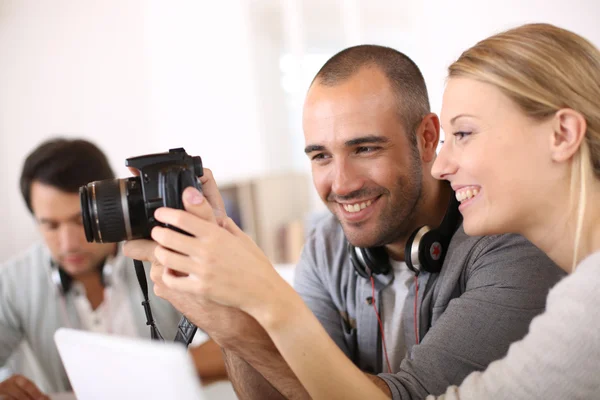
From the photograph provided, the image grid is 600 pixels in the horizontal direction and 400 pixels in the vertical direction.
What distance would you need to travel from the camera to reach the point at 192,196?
94 centimetres

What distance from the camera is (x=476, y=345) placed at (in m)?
1.13

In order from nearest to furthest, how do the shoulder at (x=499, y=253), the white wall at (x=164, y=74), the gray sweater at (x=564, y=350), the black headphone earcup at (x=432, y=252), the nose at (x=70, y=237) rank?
Answer: the gray sweater at (x=564, y=350) → the shoulder at (x=499, y=253) → the black headphone earcup at (x=432, y=252) → the nose at (x=70, y=237) → the white wall at (x=164, y=74)

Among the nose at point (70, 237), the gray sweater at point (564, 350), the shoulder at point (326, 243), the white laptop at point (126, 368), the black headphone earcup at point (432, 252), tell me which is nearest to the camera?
the white laptop at point (126, 368)

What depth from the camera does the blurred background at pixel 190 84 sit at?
4191mm

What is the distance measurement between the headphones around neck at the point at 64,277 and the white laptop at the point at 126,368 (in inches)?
41.5

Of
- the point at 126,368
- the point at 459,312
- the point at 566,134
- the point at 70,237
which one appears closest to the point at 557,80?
the point at 566,134

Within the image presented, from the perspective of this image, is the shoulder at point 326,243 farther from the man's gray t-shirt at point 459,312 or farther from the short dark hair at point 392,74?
the short dark hair at point 392,74

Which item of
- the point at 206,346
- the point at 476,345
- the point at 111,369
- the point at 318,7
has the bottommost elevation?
the point at 206,346

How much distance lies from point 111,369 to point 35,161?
1.37 metres

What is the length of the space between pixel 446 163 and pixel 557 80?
25cm

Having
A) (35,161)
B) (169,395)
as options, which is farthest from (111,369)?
(35,161)

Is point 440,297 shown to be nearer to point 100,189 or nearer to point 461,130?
point 461,130

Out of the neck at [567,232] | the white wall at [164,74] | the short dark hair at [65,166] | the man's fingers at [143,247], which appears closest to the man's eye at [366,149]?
the neck at [567,232]

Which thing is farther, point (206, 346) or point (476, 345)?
point (206, 346)
